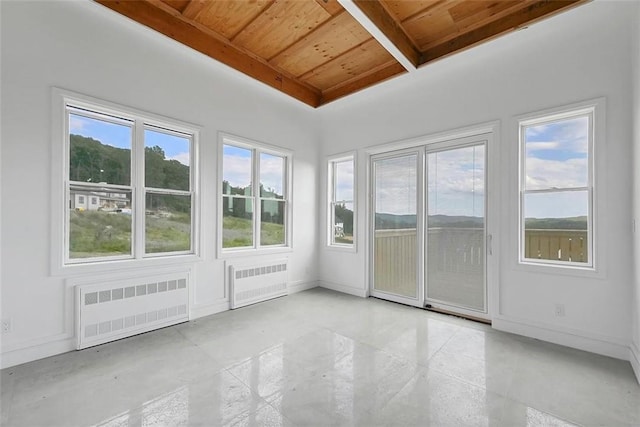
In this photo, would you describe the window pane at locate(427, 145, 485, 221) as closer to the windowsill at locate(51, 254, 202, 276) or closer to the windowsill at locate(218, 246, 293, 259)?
the windowsill at locate(218, 246, 293, 259)

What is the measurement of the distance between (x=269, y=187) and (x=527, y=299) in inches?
151

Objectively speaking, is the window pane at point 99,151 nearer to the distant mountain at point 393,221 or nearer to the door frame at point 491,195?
the distant mountain at point 393,221

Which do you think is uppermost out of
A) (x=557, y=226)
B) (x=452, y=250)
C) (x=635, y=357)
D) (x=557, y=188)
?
(x=557, y=188)

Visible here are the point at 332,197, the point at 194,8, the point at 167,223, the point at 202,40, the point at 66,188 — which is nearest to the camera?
the point at 66,188

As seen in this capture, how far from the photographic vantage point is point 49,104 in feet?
8.52

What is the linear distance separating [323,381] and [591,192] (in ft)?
10.5

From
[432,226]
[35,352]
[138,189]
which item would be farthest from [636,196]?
[35,352]

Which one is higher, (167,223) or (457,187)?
(457,187)

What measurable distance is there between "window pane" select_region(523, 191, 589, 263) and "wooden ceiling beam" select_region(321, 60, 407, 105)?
7.82 feet

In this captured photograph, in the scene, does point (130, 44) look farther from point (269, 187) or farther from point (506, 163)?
point (506, 163)

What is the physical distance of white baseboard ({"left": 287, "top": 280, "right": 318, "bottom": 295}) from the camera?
15.5 feet

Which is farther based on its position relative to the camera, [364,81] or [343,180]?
[343,180]

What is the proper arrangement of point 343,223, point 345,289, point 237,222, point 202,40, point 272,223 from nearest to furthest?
point 202,40 → point 237,222 → point 272,223 → point 345,289 → point 343,223

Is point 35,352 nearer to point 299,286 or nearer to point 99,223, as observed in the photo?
point 99,223
